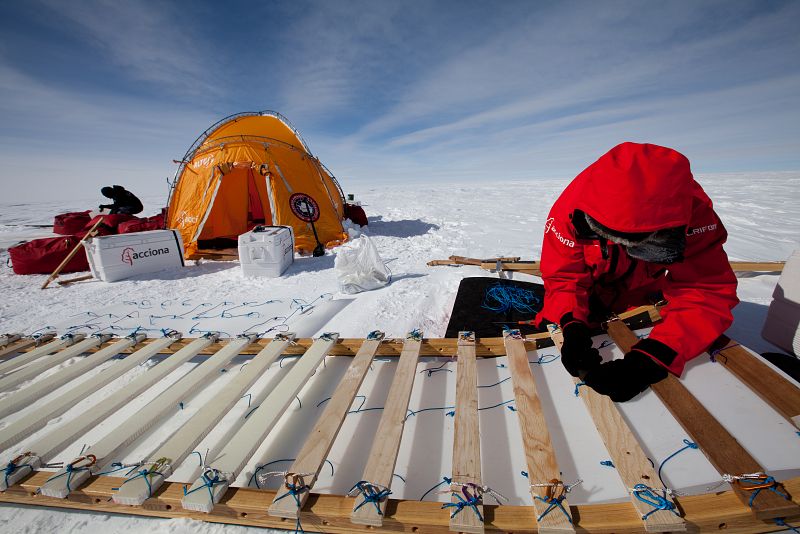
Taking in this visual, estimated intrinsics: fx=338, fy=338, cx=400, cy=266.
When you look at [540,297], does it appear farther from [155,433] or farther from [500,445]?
[155,433]

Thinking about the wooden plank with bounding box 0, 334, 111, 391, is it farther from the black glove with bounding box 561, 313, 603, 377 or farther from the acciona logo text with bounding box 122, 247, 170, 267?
the black glove with bounding box 561, 313, 603, 377

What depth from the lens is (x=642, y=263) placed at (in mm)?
2336

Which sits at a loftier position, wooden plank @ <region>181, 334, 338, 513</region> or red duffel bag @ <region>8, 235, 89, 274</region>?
red duffel bag @ <region>8, 235, 89, 274</region>

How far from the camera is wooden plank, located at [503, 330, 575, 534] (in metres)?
1.29

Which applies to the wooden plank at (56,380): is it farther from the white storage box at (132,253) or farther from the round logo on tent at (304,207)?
the round logo on tent at (304,207)

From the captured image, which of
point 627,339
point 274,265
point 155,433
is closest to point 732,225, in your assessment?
point 627,339

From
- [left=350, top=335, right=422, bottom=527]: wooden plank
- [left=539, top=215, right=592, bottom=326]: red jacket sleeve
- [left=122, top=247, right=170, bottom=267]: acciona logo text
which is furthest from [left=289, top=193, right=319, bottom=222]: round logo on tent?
[left=539, top=215, right=592, bottom=326]: red jacket sleeve

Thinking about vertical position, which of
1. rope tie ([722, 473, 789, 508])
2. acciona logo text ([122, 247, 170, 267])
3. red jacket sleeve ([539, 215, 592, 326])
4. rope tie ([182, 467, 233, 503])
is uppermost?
red jacket sleeve ([539, 215, 592, 326])

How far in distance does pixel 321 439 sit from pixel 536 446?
3.50 ft

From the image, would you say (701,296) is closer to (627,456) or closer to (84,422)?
(627,456)

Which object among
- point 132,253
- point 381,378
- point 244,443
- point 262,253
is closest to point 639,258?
point 381,378

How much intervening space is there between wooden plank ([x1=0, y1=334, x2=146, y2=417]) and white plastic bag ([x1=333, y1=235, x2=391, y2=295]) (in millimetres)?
2391

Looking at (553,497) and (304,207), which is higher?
(304,207)

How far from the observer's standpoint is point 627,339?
2.25 metres
